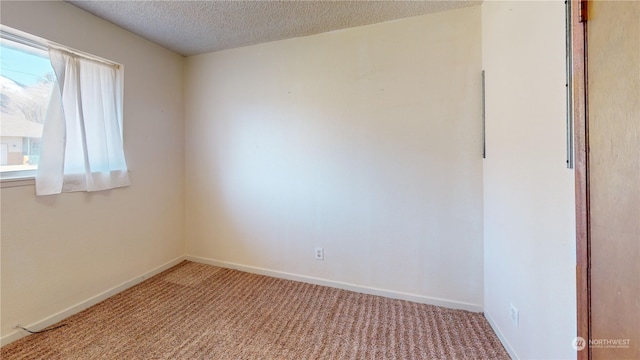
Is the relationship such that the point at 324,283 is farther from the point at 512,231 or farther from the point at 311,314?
the point at 512,231

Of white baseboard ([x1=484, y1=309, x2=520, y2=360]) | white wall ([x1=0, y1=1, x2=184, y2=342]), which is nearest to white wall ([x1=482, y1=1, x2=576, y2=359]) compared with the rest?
white baseboard ([x1=484, y1=309, x2=520, y2=360])

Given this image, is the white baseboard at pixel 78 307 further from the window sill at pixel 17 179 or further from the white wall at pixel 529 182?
the white wall at pixel 529 182

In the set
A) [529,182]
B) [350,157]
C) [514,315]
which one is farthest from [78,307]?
[529,182]

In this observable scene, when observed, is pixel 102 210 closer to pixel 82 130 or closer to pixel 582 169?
pixel 82 130

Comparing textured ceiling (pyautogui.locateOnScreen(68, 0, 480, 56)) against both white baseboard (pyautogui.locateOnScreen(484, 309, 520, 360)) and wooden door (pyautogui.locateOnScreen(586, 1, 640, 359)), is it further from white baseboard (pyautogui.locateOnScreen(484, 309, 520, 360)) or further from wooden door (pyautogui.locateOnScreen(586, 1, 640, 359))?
white baseboard (pyautogui.locateOnScreen(484, 309, 520, 360))

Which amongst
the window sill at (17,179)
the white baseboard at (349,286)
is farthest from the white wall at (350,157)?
the window sill at (17,179)

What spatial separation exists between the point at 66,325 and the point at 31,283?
39cm

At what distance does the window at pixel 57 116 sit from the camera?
5.76 feet

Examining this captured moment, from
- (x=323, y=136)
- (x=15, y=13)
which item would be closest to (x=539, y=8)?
(x=323, y=136)

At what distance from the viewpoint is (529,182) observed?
4.54ft

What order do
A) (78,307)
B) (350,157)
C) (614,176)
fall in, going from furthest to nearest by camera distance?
(350,157) < (78,307) < (614,176)

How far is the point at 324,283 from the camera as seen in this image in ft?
8.34

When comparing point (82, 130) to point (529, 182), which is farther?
point (82, 130)

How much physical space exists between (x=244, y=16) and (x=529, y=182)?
7.72 feet
